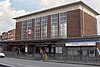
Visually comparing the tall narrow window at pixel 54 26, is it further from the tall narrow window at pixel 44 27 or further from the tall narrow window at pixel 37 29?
the tall narrow window at pixel 37 29

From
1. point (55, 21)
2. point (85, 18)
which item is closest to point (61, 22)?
point (55, 21)

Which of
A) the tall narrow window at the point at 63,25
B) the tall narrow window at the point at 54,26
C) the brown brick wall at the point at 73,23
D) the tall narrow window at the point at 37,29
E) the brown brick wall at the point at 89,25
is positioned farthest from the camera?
the tall narrow window at the point at 37,29

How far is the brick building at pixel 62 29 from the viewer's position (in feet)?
149

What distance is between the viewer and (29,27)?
224 ft

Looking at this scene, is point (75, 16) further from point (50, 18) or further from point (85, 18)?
point (50, 18)

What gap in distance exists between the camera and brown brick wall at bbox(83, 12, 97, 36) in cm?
5741

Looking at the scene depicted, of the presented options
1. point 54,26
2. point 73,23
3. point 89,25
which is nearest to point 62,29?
point 54,26

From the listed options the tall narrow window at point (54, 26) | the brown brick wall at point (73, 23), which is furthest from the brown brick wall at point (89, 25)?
the tall narrow window at point (54, 26)

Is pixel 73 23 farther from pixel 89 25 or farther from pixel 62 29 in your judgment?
pixel 89 25

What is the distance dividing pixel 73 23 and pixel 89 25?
6157 millimetres

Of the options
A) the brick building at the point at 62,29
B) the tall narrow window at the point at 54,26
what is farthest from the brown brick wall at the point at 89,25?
the tall narrow window at the point at 54,26

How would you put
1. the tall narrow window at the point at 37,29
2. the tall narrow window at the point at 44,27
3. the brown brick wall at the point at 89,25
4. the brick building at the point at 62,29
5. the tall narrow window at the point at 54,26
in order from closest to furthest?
the brick building at the point at 62,29 < the brown brick wall at the point at 89,25 < the tall narrow window at the point at 54,26 < the tall narrow window at the point at 44,27 < the tall narrow window at the point at 37,29

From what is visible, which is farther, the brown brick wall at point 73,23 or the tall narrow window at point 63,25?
the tall narrow window at point 63,25

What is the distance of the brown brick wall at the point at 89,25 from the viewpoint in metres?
57.4
